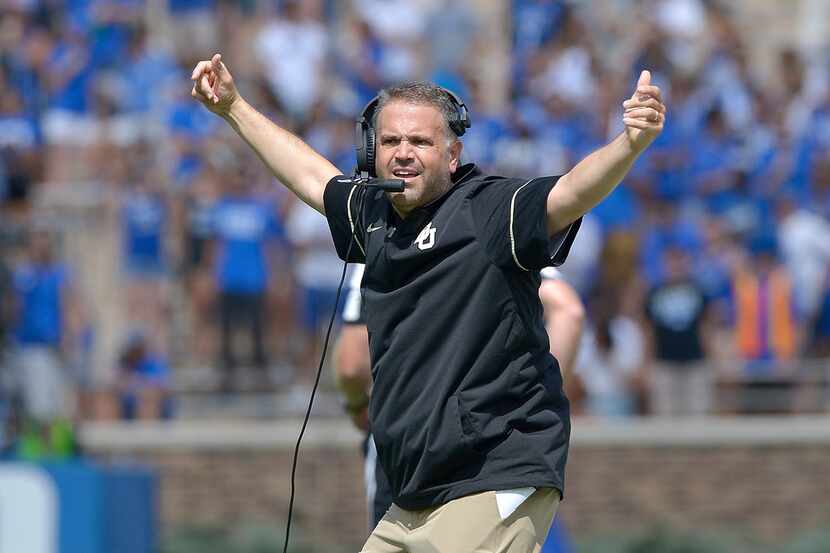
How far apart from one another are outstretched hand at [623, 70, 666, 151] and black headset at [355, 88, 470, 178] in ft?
1.87

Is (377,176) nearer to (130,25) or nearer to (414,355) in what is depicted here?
(414,355)

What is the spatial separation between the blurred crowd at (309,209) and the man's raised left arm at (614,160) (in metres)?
9.25

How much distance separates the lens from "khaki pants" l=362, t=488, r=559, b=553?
4773 mm

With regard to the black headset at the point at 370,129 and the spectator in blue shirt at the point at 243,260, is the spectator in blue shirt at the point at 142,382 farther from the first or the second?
the black headset at the point at 370,129

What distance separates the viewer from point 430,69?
55.6 feet

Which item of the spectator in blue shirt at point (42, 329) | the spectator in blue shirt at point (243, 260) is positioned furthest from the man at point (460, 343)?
the spectator in blue shirt at point (243, 260)

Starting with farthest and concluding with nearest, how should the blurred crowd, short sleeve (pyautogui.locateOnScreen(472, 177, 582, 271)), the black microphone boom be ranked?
the blurred crowd → the black microphone boom → short sleeve (pyautogui.locateOnScreen(472, 177, 582, 271))

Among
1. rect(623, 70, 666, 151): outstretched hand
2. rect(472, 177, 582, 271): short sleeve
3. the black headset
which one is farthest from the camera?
the black headset

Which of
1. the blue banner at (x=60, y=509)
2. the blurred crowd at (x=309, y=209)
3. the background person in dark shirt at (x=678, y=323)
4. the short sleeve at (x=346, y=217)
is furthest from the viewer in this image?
the blurred crowd at (x=309, y=209)

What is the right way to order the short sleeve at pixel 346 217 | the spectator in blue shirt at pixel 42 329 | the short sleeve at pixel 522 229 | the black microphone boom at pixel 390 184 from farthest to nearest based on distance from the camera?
the spectator in blue shirt at pixel 42 329, the short sleeve at pixel 346 217, the black microphone boom at pixel 390 184, the short sleeve at pixel 522 229

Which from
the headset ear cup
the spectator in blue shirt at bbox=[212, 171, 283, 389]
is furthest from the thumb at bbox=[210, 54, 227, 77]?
the spectator in blue shirt at bbox=[212, 171, 283, 389]

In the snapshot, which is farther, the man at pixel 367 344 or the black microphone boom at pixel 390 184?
the man at pixel 367 344

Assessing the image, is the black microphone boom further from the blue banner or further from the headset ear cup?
the blue banner

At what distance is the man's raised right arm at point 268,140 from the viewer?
17.7 ft
